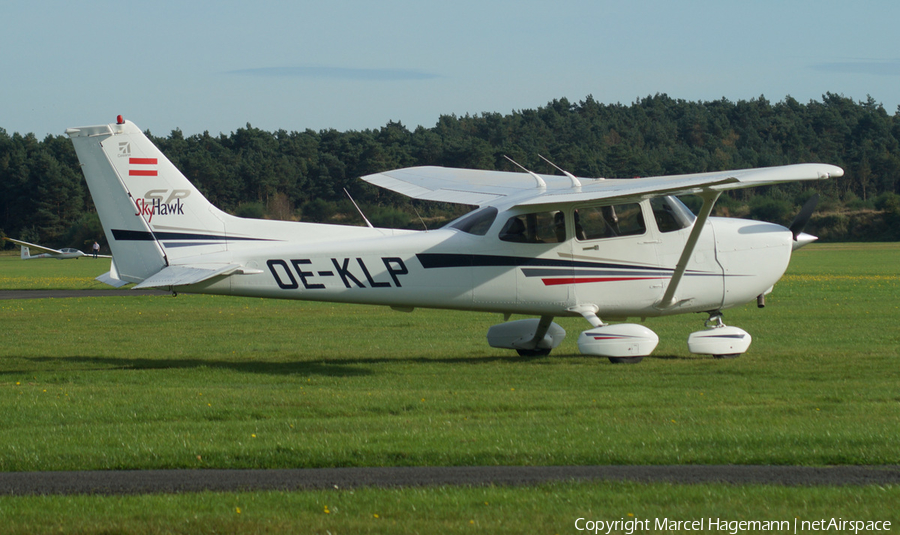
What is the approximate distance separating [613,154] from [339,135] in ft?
97.2

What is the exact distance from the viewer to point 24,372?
12281 mm

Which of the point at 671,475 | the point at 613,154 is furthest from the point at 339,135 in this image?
the point at 671,475

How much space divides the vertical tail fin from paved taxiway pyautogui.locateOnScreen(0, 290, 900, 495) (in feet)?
19.3

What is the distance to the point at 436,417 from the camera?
8.45 m

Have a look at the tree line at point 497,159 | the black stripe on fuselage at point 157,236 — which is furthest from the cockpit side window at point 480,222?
the tree line at point 497,159

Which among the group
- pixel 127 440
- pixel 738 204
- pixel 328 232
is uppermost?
pixel 328 232

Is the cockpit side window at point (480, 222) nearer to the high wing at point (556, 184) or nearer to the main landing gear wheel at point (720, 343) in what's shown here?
the high wing at point (556, 184)

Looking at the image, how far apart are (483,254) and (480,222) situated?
462 mm

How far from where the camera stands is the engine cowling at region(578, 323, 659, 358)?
1185 centimetres

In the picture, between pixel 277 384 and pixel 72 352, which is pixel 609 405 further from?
pixel 72 352

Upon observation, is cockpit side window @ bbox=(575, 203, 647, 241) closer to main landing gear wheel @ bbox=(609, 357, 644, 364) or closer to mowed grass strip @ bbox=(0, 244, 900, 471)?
main landing gear wheel @ bbox=(609, 357, 644, 364)

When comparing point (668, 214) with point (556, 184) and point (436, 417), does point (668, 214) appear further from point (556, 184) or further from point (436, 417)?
Answer: point (436, 417)

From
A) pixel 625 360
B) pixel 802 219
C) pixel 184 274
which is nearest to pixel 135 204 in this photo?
pixel 184 274

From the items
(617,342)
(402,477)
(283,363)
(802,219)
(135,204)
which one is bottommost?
(283,363)
